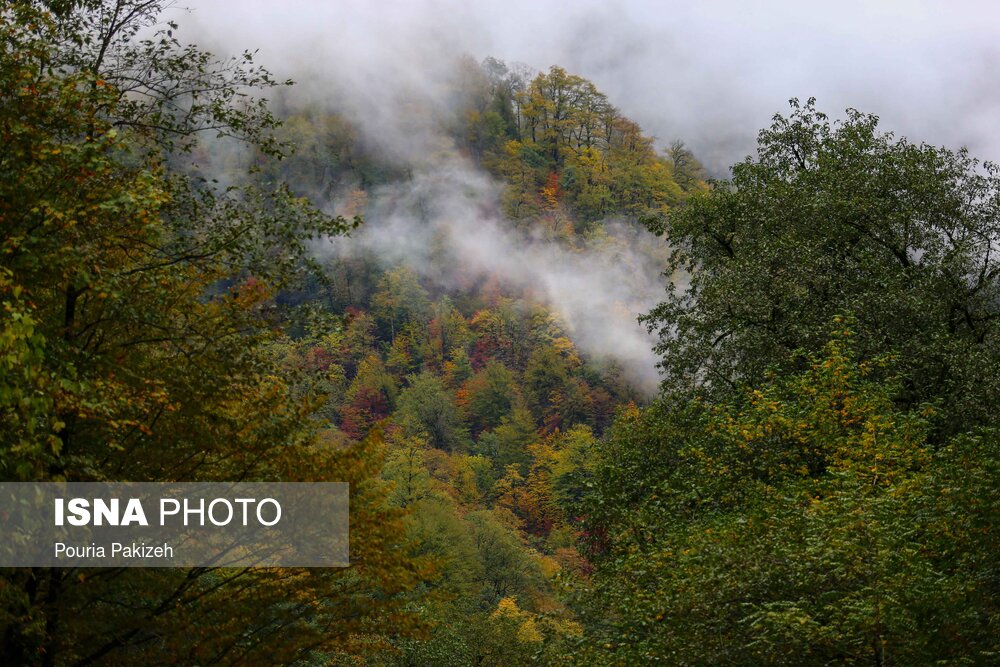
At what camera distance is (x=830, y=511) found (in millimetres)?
12211

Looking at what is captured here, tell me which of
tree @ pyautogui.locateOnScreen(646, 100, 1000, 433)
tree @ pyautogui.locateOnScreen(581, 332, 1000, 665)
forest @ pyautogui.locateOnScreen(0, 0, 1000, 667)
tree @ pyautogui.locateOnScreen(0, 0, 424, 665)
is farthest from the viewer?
tree @ pyautogui.locateOnScreen(646, 100, 1000, 433)

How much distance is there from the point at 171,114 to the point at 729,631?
10292 mm

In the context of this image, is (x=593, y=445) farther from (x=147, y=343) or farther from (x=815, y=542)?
(x=147, y=343)

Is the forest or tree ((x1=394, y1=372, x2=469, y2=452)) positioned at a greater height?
tree ((x1=394, y1=372, x2=469, y2=452))

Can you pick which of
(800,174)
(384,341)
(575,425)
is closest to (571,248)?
(384,341)

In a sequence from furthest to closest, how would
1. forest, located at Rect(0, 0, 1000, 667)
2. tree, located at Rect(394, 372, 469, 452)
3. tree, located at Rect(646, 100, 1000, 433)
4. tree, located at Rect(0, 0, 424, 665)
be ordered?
1. tree, located at Rect(394, 372, 469, 452)
2. tree, located at Rect(646, 100, 1000, 433)
3. forest, located at Rect(0, 0, 1000, 667)
4. tree, located at Rect(0, 0, 424, 665)

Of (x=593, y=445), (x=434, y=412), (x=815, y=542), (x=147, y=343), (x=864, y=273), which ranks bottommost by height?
(x=815, y=542)

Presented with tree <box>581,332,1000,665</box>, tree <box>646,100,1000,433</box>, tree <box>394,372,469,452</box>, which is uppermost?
tree <box>394,372,469,452</box>

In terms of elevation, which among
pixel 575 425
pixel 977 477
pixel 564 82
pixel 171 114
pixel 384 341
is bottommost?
pixel 977 477

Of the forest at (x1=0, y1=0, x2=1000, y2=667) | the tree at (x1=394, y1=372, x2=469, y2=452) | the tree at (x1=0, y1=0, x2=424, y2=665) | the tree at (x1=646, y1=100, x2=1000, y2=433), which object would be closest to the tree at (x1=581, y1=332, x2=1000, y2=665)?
the forest at (x1=0, y1=0, x2=1000, y2=667)

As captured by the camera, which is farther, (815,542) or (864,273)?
(864,273)

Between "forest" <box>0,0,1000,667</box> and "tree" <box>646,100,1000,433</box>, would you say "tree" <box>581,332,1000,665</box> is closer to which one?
"forest" <box>0,0,1000,667</box>

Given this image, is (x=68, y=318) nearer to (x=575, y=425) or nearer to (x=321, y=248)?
(x=575, y=425)

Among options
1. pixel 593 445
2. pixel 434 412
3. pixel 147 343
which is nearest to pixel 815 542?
pixel 147 343
